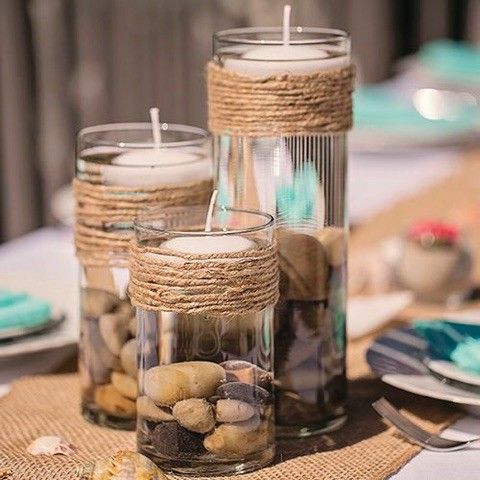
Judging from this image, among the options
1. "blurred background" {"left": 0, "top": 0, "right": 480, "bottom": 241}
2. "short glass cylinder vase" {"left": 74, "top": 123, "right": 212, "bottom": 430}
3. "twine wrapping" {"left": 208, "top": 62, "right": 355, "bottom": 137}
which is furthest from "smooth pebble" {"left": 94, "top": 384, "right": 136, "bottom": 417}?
"blurred background" {"left": 0, "top": 0, "right": 480, "bottom": 241}

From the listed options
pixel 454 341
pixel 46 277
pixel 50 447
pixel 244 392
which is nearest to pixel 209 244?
pixel 244 392

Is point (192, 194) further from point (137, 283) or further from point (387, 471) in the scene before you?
point (387, 471)

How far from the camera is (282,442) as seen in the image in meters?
0.94

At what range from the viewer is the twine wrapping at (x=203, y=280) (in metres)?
0.83

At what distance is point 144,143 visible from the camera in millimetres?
997

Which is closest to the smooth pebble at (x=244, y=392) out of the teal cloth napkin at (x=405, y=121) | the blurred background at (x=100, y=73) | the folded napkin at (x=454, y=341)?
the folded napkin at (x=454, y=341)

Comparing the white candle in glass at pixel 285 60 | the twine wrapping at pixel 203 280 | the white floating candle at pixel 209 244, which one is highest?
the white candle in glass at pixel 285 60

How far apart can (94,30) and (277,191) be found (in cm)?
252

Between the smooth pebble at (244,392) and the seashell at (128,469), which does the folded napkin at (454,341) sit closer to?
the smooth pebble at (244,392)

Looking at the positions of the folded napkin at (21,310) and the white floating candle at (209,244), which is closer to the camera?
the white floating candle at (209,244)

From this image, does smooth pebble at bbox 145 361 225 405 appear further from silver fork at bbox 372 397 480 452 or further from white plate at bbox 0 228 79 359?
white plate at bbox 0 228 79 359

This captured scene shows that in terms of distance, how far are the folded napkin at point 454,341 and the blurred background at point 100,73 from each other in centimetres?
134

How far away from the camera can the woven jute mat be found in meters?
0.87

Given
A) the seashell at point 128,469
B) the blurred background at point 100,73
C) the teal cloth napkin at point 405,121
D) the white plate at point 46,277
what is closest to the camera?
the seashell at point 128,469
